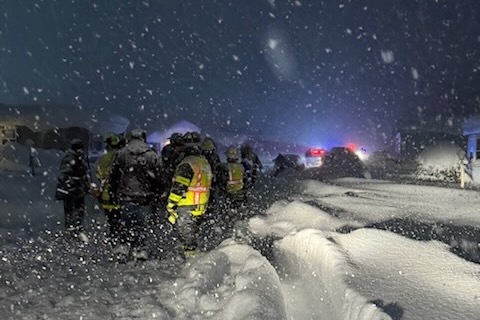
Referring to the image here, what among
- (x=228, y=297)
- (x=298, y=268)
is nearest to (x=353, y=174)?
(x=298, y=268)

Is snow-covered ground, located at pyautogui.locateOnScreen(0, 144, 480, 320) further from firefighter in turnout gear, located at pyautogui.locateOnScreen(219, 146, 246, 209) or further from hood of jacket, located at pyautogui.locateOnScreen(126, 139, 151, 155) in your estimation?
firefighter in turnout gear, located at pyautogui.locateOnScreen(219, 146, 246, 209)

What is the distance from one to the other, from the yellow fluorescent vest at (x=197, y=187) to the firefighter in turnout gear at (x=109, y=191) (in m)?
1.05

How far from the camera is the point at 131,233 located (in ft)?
19.1

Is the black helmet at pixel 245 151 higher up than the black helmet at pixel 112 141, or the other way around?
the black helmet at pixel 245 151

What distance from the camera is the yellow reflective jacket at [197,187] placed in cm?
577

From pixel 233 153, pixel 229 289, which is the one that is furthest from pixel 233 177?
pixel 229 289

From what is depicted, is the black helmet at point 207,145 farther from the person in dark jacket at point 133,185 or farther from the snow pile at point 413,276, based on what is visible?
the snow pile at point 413,276

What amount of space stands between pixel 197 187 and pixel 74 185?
112 inches

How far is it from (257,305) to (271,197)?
10035 mm

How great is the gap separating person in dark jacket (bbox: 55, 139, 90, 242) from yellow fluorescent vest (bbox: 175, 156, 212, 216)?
8.66ft

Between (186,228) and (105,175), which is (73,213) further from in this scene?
(186,228)

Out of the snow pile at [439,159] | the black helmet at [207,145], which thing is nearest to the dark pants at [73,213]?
the black helmet at [207,145]

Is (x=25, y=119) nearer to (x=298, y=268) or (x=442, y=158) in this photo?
(x=442, y=158)

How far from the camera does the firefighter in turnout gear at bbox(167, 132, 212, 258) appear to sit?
18.5 feet
